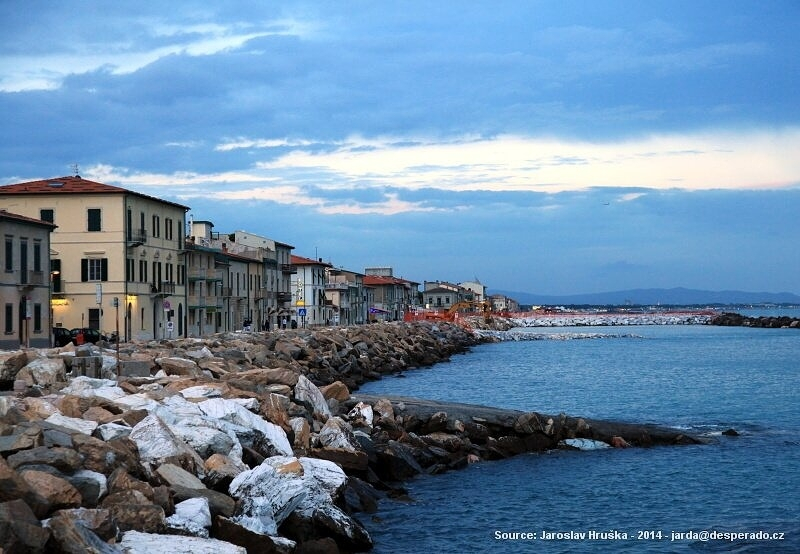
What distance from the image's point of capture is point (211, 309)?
70000mm

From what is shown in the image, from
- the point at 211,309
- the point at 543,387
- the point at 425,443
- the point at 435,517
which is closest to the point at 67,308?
the point at 211,309

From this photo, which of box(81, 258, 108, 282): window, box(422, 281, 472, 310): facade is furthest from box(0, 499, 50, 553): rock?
box(422, 281, 472, 310): facade

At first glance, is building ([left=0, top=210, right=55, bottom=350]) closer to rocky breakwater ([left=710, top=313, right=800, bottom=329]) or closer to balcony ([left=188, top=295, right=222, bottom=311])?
balcony ([left=188, top=295, right=222, bottom=311])

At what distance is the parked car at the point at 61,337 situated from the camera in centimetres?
4758

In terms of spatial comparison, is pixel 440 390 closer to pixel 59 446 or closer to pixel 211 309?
pixel 211 309

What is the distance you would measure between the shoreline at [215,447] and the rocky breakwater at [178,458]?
2cm

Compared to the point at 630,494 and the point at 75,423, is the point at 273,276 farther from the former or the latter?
the point at 75,423

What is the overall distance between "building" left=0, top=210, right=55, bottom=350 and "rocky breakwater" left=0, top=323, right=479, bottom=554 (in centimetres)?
1906

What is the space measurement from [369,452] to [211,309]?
166ft

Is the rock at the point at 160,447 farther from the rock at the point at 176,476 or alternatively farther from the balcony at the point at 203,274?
the balcony at the point at 203,274

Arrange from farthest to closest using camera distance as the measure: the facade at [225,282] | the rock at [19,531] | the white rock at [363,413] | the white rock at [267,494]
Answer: the facade at [225,282] < the white rock at [363,413] < the white rock at [267,494] < the rock at [19,531]

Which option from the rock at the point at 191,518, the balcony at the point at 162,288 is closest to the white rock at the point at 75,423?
the rock at the point at 191,518

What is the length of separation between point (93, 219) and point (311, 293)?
46920 mm

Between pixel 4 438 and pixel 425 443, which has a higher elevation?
pixel 4 438
